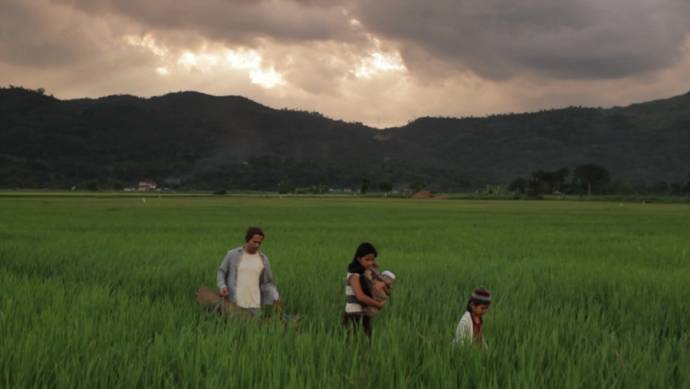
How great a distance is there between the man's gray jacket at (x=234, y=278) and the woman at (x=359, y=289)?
1238 mm

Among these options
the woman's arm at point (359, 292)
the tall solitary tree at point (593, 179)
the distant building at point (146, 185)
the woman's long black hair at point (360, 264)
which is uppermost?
the tall solitary tree at point (593, 179)

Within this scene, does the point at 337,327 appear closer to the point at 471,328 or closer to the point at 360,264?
the point at 360,264

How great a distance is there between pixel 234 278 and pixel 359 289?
5.62 feet

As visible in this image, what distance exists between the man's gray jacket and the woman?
48.7 inches

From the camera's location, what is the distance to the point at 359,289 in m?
5.24

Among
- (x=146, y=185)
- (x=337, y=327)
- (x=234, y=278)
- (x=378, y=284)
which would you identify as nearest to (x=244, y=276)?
(x=234, y=278)

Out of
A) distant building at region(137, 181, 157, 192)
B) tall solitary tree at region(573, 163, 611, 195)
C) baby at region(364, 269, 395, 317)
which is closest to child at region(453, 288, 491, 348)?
baby at region(364, 269, 395, 317)

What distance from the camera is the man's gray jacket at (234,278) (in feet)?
20.7

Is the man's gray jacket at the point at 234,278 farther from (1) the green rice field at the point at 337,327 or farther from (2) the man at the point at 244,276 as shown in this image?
(1) the green rice field at the point at 337,327

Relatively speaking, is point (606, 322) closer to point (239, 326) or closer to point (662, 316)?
point (662, 316)

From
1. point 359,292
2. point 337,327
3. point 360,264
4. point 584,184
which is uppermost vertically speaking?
point 584,184

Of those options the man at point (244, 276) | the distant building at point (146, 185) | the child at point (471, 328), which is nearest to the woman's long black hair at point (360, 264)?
the child at point (471, 328)

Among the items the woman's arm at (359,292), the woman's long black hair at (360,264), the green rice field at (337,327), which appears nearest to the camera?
the green rice field at (337,327)

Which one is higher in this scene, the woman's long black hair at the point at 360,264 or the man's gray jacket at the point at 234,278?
the woman's long black hair at the point at 360,264
